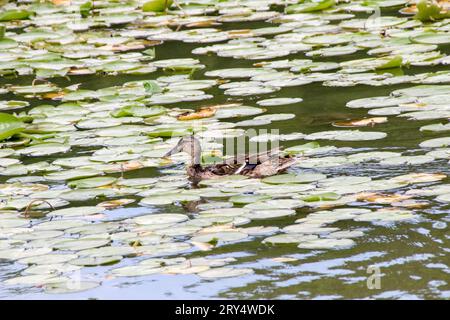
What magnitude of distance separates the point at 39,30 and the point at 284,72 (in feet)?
10.5

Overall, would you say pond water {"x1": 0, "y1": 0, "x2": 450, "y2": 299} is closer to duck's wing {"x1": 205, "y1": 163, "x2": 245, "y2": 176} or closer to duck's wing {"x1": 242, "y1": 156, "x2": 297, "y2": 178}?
duck's wing {"x1": 242, "y1": 156, "x2": 297, "y2": 178}

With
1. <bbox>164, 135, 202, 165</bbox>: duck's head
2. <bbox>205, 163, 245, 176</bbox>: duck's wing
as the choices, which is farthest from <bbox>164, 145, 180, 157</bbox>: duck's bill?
<bbox>205, 163, 245, 176</bbox>: duck's wing

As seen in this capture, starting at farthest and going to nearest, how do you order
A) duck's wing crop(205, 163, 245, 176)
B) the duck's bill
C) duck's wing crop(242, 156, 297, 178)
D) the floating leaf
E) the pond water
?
the floating leaf, the duck's bill, duck's wing crop(205, 163, 245, 176), duck's wing crop(242, 156, 297, 178), the pond water

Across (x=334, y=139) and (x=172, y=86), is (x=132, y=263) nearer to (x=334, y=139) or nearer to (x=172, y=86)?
(x=334, y=139)

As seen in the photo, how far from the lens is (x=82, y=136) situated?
7070 millimetres

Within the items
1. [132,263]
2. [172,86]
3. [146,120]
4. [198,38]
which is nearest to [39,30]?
[198,38]

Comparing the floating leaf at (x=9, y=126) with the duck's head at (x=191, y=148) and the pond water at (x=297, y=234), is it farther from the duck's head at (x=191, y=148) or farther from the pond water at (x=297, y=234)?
the duck's head at (x=191, y=148)

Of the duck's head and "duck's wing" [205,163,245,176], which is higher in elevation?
the duck's head

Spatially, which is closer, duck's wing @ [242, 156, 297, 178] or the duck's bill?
duck's wing @ [242, 156, 297, 178]

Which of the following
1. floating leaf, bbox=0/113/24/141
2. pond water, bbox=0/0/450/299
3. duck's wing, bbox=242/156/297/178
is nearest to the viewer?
pond water, bbox=0/0/450/299

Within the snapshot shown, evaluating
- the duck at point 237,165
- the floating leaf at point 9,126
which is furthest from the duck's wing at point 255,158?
the floating leaf at point 9,126

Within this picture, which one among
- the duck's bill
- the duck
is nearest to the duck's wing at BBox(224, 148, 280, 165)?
the duck

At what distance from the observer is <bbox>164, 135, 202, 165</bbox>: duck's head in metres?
6.26

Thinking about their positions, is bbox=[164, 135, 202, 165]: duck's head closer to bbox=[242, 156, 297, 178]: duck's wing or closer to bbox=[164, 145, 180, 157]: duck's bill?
bbox=[164, 145, 180, 157]: duck's bill
